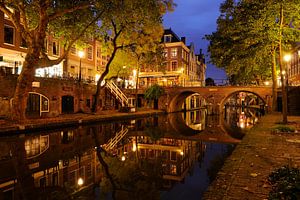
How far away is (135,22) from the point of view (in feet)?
77.9

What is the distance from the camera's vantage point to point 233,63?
71.8 feet

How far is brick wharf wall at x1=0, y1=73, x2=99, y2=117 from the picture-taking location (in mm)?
18984

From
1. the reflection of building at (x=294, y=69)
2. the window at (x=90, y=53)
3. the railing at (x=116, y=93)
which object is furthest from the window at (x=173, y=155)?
the reflection of building at (x=294, y=69)

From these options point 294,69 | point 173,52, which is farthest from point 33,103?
point 294,69

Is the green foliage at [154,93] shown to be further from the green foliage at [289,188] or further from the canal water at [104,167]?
the green foliage at [289,188]

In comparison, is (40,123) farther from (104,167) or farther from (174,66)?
(174,66)

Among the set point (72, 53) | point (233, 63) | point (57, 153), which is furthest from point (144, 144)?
point (72, 53)

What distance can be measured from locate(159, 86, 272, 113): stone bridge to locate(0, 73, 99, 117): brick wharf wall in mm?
14160

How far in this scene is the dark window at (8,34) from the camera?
2627 centimetres

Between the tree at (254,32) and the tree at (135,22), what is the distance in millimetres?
5740

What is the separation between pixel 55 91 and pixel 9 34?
9358 millimetres

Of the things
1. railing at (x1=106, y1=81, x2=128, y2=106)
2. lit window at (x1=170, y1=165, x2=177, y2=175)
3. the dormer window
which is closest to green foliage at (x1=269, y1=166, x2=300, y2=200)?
lit window at (x1=170, y1=165, x2=177, y2=175)

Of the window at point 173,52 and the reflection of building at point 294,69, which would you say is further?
the window at point 173,52

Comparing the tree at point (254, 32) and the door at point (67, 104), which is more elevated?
the tree at point (254, 32)
